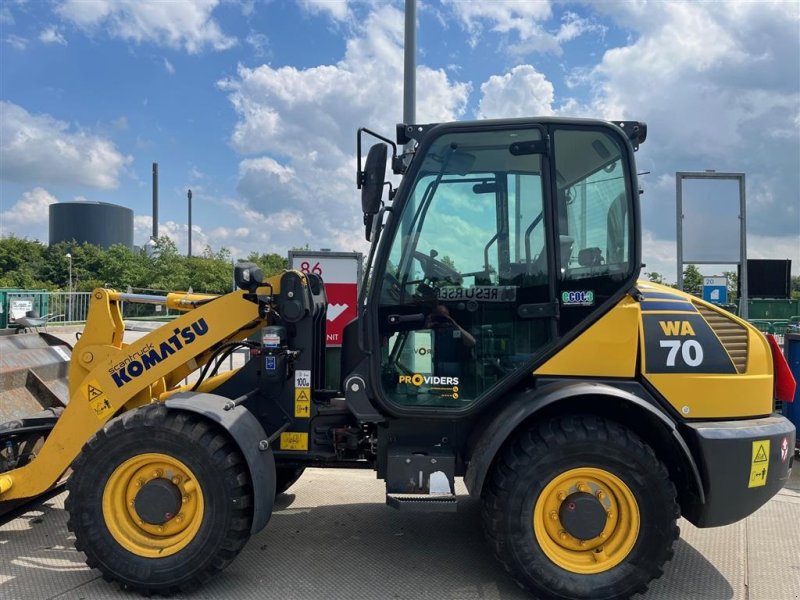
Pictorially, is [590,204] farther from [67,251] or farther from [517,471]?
[67,251]

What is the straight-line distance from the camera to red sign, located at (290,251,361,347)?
6.84m

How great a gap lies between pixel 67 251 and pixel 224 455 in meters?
54.8

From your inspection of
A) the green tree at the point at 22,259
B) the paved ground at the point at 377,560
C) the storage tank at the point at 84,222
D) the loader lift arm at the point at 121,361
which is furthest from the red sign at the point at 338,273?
the storage tank at the point at 84,222

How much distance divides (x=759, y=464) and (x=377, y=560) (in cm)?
229

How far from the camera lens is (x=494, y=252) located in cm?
337

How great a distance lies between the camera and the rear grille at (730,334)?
3.38 metres

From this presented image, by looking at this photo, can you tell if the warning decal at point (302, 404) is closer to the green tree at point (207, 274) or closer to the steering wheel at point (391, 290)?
the steering wheel at point (391, 290)

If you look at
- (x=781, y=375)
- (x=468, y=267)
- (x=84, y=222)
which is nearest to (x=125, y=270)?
(x=468, y=267)

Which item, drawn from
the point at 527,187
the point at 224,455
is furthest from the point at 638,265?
the point at 224,455

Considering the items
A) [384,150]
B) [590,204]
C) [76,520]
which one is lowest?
[76,520]

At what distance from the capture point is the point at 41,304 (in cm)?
1753

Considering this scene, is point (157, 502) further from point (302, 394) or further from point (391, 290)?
point (391, 290)

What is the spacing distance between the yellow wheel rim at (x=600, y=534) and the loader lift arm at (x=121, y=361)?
2096 millimetres

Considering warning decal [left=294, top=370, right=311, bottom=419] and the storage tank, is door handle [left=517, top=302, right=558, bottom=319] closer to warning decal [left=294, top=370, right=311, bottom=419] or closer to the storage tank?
warning decal [left=294, top=370, right=311, bottom=419]
